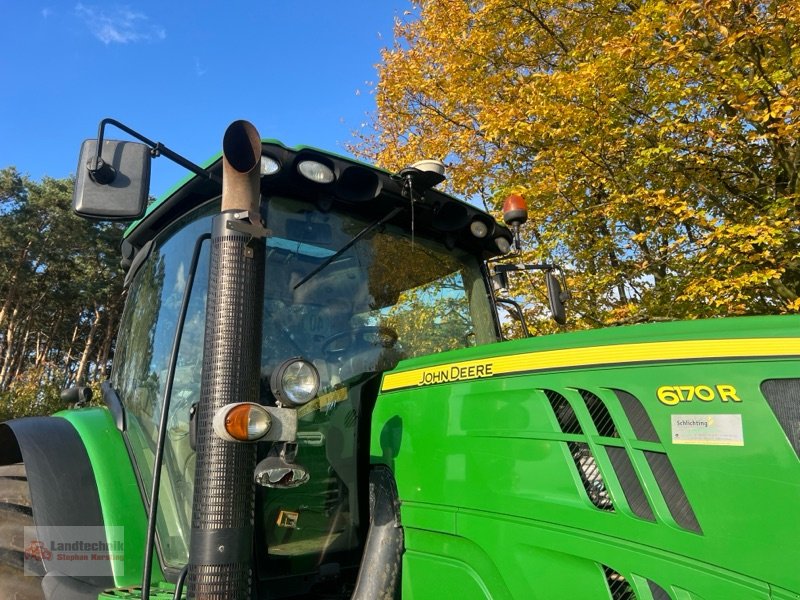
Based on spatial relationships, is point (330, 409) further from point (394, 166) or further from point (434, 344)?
point (394, 166)

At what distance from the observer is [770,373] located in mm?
1355

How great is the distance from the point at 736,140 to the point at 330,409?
17.7ft

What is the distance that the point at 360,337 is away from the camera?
243cm

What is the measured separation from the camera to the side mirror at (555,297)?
Result: 3.01 metres

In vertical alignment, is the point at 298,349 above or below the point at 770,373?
above

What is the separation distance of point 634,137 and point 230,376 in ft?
18.4

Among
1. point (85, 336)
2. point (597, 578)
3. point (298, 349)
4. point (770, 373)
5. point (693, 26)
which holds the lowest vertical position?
point (597, 578)

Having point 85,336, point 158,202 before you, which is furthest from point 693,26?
point 85,336

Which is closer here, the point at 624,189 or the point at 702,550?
the point at 702,550

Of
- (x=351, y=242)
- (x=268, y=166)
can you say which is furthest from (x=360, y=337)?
(x=268, y=166)

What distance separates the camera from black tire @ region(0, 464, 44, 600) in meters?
2.43

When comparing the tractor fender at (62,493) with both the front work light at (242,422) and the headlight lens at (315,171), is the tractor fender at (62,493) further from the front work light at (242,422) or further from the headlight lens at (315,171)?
the headlight lens at (315,171)

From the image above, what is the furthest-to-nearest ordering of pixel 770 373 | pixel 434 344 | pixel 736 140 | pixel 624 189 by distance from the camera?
pixel 624 189 → pixel 736 140 → pixel 434 344 → pixel 770 373

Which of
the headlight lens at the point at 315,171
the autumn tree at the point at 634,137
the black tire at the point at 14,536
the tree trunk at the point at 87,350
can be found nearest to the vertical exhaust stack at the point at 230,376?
the headlight lens at the point at 315,171
